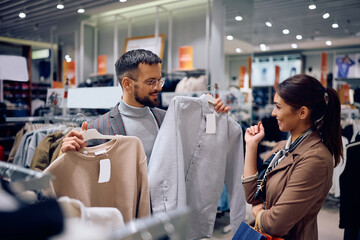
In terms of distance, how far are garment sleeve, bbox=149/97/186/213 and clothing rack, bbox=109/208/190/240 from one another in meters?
0.98

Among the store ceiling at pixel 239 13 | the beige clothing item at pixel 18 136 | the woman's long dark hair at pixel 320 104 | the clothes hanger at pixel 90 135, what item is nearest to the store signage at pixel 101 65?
the store ceiling at pixel 239 13

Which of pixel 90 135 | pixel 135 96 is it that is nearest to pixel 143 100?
pixel 135 96

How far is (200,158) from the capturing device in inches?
82.1

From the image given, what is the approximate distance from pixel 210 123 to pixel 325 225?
286 centimetres

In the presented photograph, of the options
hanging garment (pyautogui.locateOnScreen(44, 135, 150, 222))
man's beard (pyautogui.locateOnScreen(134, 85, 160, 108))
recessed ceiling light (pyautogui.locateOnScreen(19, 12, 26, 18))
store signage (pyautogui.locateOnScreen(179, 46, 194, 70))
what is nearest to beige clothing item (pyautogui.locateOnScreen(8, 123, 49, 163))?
recessed ceiling light (pyautogui.locateOnScreen(19, 12, 26, 18))

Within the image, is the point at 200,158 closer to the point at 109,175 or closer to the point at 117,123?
the point at 117,123

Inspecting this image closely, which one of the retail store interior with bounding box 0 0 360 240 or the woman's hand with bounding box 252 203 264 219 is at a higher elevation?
the retail store interior with bounding box 0 0 360 240

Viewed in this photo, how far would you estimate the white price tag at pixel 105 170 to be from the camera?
1.45m

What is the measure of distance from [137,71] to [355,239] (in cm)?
205

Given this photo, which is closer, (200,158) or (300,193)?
(300,193)

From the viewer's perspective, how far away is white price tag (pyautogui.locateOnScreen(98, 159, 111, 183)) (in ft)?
4.74

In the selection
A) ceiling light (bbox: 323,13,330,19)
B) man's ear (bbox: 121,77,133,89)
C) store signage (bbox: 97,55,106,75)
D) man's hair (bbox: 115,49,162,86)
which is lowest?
man's ear (bbox: 121,77,133,89)

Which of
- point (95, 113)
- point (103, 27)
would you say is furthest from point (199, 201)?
point (103, 27)

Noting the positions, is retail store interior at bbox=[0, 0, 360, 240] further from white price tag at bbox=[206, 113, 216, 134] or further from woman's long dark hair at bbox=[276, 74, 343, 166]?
woman's long dark hair at bbox=[276, 74, 343, 166]
